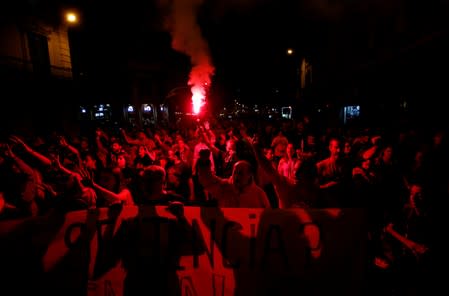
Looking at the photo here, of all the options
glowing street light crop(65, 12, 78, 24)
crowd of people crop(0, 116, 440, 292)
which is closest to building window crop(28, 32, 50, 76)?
glowing street light crop(65, 12, 78, 24)

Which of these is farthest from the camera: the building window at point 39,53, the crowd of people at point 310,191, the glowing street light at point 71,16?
the building window at point 39,53

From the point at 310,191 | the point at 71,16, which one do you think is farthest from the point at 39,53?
the point at 310,191

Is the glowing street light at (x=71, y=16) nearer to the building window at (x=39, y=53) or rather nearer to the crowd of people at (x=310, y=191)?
the crowd of people at (x=310, y=191)

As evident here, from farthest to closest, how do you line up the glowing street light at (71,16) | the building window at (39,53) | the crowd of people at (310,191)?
1. the building window at (39,53)
2. the glowing street light at (71,16)
3. the crowd of people at (310,191)

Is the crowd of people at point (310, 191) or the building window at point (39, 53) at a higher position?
the building window at point (39, 53)

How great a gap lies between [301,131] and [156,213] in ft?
40.2

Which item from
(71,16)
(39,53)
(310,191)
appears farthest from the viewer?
(39,53)

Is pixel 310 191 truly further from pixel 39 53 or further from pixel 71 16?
pixel 39 53

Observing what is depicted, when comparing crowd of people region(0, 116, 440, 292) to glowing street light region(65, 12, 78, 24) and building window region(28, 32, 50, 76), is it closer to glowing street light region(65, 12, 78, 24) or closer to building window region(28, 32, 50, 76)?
glowing street light region(65, 12, 78, 24)

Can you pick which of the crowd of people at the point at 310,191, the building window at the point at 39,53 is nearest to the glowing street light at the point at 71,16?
the crowd of people at the point at 310,191

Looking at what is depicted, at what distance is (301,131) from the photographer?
46.4 feet

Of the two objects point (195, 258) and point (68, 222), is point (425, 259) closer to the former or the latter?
point (195, 258)

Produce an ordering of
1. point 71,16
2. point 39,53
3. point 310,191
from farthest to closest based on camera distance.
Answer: point 39,53
point 71,16
point 310,191

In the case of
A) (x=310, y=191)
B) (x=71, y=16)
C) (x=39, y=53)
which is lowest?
(x=310, y=191)
